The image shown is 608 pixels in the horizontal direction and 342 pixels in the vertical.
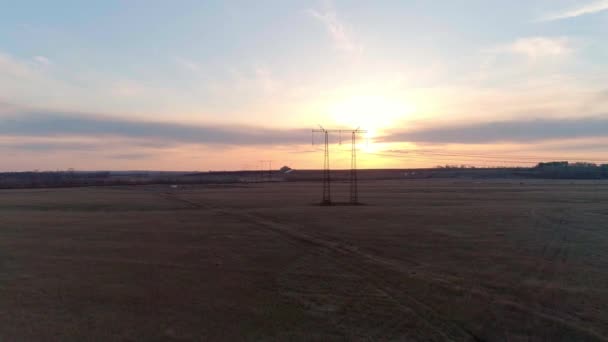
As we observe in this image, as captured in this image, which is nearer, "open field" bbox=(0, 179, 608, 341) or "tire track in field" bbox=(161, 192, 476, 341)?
"tire track in field" bbox=(161, 192, 476, 341)

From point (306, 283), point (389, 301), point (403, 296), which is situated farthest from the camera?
point (306, 283)

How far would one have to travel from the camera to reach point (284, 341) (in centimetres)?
910

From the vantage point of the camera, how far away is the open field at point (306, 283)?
977 centimetres

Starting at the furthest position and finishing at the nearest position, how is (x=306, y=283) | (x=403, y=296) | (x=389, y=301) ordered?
(x=306, y=283) → (x=403, y=296) → (x=389, y=301)

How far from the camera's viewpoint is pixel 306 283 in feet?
45.0

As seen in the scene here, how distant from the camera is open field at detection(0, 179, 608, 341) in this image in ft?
32.1

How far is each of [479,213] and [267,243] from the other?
2120cm

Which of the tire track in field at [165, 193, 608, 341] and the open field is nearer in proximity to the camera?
the tire track in field at [165, 193, 608, 341]

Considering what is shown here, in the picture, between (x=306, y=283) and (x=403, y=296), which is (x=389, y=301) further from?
(x=306, y=283)

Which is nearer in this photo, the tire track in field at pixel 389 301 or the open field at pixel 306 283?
the tire track in field at pixel 389 301

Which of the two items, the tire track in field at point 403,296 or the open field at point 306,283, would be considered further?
the open field at point 306,283

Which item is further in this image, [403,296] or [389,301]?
[403,296]

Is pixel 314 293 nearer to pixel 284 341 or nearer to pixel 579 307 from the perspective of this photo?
pixel 284 341

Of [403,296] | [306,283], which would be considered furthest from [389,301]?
[306,283]
